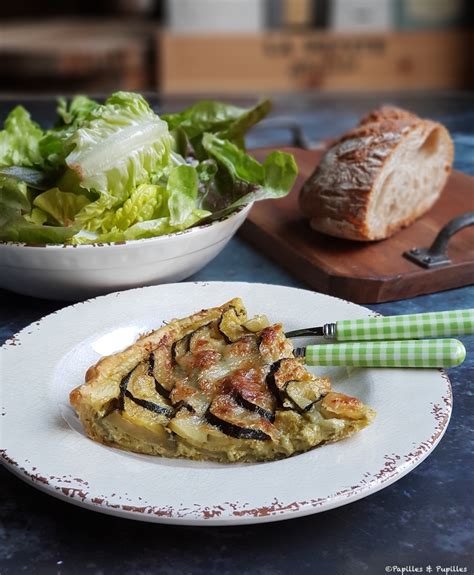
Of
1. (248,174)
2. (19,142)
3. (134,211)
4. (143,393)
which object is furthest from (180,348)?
(19,142)

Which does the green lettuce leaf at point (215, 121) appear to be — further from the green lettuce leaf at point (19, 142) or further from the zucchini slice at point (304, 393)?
the zucchini slice at point (304, 393)

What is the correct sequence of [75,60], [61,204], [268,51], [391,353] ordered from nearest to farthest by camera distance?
[391,353]
[61,204]
[75,60]
[268,51]

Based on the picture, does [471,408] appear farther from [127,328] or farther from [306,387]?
[127,328]

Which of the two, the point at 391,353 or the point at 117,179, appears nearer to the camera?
the point at 391,353

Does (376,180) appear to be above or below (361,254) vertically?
above

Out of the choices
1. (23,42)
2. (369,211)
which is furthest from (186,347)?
(23,42)

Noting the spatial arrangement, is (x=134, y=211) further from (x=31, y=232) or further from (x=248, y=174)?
(x=248, y=174)

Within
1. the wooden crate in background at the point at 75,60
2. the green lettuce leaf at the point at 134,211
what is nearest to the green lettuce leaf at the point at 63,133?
the green lettuce leaf at the point at 134,211
